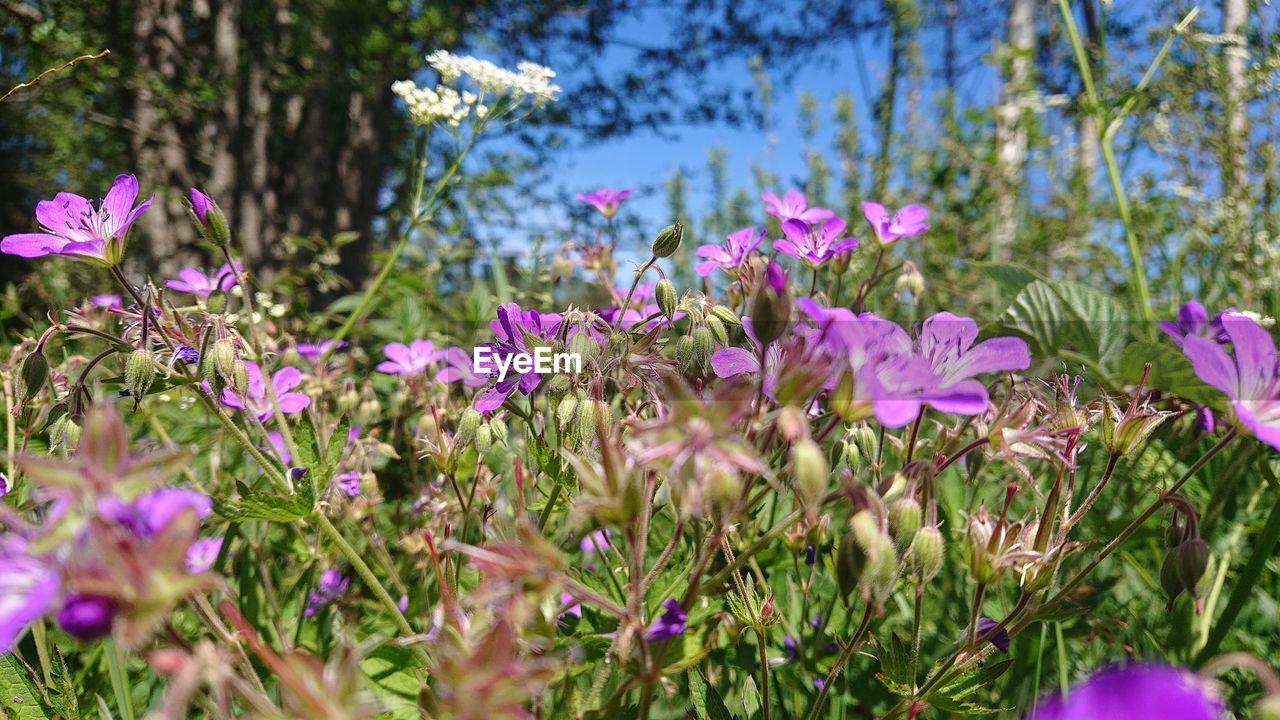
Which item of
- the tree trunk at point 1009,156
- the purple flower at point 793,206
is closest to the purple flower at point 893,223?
the purple flower at point 793,206

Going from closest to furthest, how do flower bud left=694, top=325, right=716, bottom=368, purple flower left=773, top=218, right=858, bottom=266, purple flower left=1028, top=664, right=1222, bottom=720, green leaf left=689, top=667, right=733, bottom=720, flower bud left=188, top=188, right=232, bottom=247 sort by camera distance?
purple flower left=1028, top=664, right=1222, bottom=720 < green leaf left=689, top=667, right=733, bottom=720 < flower bud left=694, top=325, right=716, bottom=368 < flower bud left=188, top=188, right=232, bottom=247 < purple flower left=773, top=218, right=858, bottom=266

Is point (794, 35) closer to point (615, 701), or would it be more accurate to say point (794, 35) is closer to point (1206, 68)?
point (1206, 68)

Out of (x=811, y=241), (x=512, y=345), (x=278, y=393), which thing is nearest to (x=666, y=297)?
(x=512, y=345)

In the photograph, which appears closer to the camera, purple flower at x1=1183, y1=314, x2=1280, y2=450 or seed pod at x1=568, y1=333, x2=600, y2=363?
purple flower at x1=1183, y1=314, x2=1280, y2=450

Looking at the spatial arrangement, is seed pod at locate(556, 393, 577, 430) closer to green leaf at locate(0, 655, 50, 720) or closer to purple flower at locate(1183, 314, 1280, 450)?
purple flower at locate(1183, 314, 1280, 450)

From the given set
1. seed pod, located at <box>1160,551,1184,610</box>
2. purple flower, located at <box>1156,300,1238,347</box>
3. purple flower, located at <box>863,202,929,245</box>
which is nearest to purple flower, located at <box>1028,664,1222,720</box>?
seed pod, located at <box>1160,551,1184,610</box>

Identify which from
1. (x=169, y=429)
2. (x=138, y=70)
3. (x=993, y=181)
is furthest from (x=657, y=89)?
(x=169, y=429)

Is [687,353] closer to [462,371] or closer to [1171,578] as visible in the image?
[462,371]
